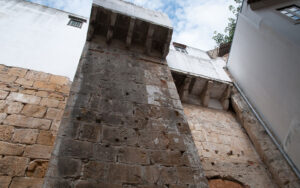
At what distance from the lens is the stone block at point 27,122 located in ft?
12.3

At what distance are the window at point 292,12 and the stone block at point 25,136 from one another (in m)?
7.19

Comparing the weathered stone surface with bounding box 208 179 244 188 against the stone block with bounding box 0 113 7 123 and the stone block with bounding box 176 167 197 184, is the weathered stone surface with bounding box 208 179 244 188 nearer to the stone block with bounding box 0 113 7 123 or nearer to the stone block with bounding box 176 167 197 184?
the stone block with bounding box 176 167 197 184

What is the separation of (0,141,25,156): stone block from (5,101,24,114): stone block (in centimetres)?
79

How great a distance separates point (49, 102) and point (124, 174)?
301 centimetres

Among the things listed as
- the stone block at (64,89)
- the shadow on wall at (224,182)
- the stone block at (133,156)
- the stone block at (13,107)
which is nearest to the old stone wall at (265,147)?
the shadow on wall at (224,182)

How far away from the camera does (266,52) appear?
5.77 meters

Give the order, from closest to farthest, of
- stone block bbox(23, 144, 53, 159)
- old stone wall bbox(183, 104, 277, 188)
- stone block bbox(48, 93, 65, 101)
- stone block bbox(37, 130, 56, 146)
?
stone block bbox(23, 144, 53, 159), stone block bbox(37, 130, 56, 146), old stone wall bbox(183, 104, 277, 188), stone block bbox(48, 93, 65, 101)

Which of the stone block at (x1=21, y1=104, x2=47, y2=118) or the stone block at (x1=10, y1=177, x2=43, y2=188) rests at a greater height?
the stone block at (x1=21, y1=104, x2=47, y2=118)

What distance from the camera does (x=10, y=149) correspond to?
11.1 ft

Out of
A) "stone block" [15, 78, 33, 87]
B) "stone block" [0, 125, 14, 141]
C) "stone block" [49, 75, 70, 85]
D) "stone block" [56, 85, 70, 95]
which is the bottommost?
"stone block" [0, 125, 14, 141]

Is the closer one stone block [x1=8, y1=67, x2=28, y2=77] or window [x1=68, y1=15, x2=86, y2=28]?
stone block [x1=8, y1=67, x2=28, y2=77]

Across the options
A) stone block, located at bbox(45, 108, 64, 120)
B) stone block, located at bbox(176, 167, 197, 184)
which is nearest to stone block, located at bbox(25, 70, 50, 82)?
stone block, located at bbox(45, 108, 64, 120)

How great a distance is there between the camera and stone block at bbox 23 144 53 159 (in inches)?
134

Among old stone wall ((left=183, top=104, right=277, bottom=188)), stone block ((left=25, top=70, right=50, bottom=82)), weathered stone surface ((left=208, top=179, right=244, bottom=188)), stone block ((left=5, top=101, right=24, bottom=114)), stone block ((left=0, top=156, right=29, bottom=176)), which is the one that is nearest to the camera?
stone block ((left=0, top=156, right=29, bottom=176))
